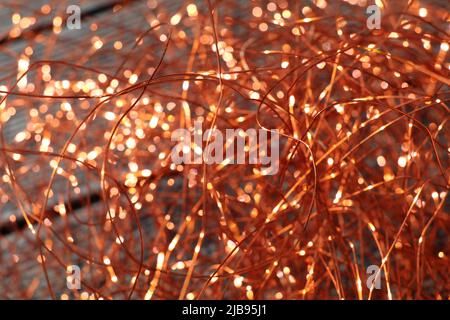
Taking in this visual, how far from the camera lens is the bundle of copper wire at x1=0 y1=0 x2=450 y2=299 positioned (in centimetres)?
40

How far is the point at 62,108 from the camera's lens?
1.68 ft

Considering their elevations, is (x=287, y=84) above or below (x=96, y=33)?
below

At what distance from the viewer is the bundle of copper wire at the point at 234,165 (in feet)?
1.32

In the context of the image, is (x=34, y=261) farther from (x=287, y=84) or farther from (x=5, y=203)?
(x=287, y=84)

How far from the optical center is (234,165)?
1.49 ft

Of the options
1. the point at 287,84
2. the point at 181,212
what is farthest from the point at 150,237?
the point at 287,84

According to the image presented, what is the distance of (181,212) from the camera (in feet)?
1.57

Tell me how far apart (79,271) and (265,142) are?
0.13 metres

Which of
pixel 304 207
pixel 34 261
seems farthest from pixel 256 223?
pixel 34 261

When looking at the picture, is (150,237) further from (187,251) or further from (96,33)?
(96,33)
